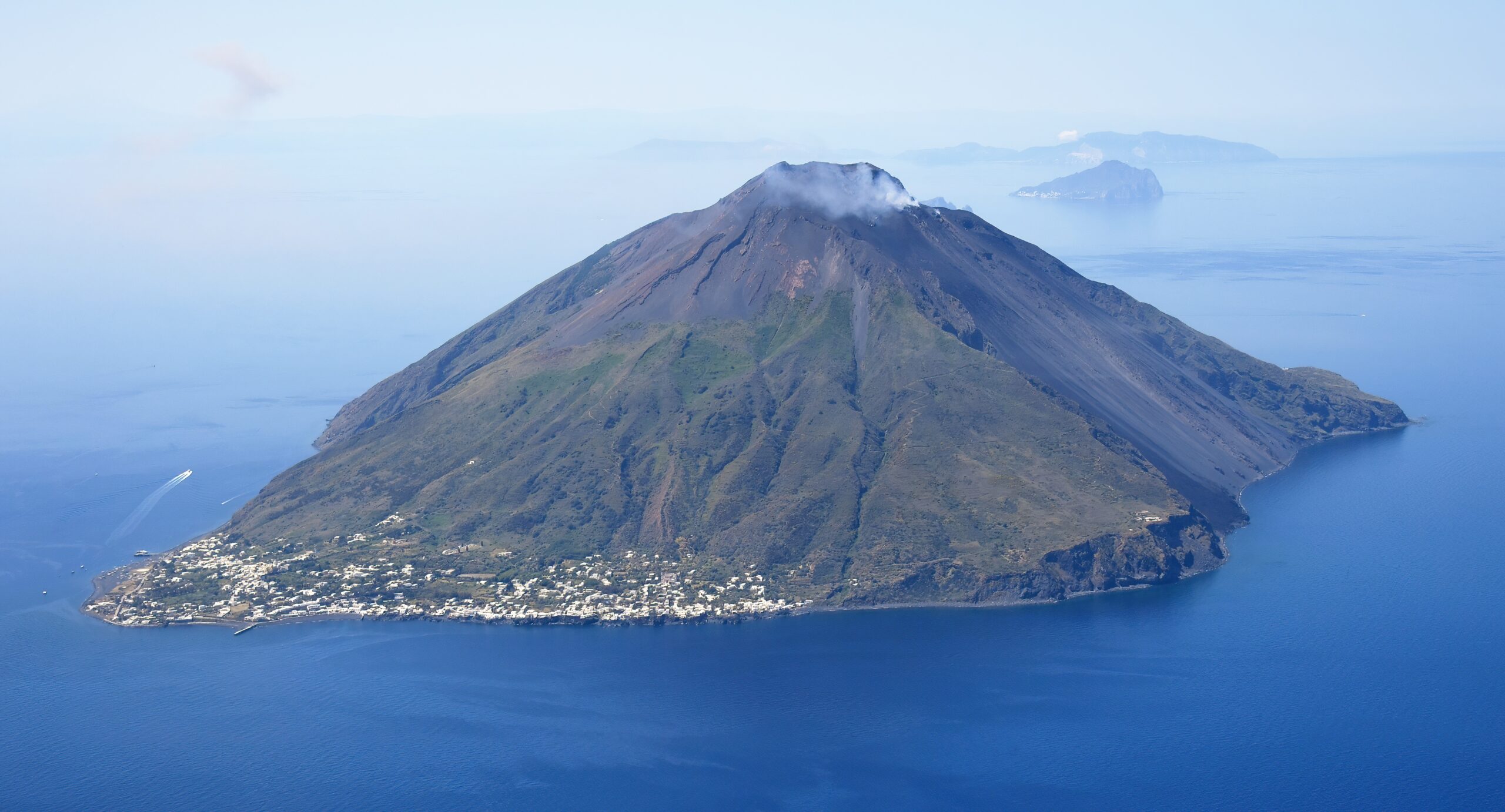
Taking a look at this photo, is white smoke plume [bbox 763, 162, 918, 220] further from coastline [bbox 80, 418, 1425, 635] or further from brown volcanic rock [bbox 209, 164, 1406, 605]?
coastline [bbox 80, 418, 1425, 635]

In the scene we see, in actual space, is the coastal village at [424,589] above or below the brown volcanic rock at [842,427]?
below

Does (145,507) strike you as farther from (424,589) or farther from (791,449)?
(791,449)

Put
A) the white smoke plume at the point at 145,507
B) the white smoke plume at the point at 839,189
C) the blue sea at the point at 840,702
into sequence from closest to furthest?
the blue sea at the point at 840,702
the white smoke plume at the point at 145,507
the white smoke plume at the point at 839,189

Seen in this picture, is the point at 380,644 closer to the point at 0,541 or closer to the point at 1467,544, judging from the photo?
the point at 0,541

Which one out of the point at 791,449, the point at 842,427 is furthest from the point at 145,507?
the point at 842,427

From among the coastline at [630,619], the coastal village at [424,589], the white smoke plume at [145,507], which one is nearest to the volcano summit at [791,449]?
the coastal village at [424,589]

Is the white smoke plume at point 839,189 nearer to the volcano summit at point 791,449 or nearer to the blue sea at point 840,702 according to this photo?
the volcano summit at point 791,449
